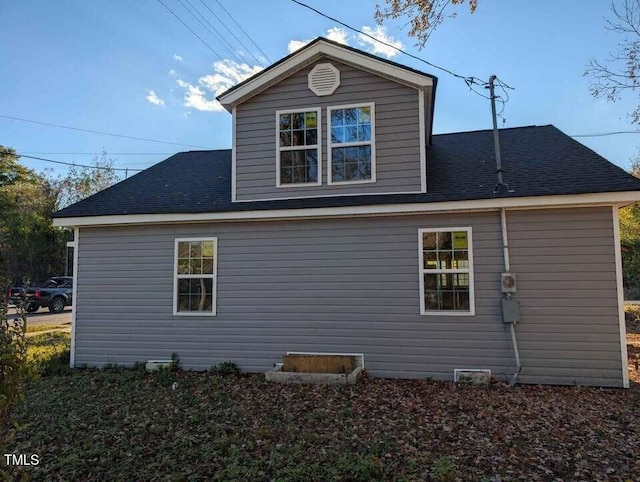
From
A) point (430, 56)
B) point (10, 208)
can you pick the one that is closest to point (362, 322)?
point (430, 56)

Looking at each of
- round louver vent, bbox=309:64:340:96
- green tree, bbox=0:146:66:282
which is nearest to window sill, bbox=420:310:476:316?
round louver vent, bbox=309:64:340:96

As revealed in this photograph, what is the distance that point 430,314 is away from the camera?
664 cm

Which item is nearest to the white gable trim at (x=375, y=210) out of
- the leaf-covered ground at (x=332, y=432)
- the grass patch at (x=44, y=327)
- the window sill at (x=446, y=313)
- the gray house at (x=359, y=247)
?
the gray house at (x=359, y=247)

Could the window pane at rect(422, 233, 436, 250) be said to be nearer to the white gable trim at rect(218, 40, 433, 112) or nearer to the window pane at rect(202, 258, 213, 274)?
the white gable trim at rect(218, 40, 433, 112)

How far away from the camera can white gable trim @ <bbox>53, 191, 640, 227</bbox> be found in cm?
599

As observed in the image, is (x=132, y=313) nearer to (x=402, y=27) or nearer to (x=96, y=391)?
(x=96, y=391)

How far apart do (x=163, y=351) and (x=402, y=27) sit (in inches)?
268

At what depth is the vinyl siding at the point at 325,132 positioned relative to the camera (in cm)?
706

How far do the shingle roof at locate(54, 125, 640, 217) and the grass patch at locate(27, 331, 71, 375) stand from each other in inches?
114

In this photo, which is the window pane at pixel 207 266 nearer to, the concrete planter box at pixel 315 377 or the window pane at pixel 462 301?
the concrete planter box at pixel 315 377

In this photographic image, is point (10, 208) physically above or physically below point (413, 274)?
above

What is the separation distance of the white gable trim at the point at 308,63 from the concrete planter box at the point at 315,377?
198 inches

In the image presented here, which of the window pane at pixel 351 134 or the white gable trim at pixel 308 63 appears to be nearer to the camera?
the white gable trim at pixel 308 63

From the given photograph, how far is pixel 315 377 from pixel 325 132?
427 centimetres
